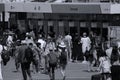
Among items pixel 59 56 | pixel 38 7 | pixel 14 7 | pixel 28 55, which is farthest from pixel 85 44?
pixel 14 7

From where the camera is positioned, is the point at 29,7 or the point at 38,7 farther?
the point at 29,7

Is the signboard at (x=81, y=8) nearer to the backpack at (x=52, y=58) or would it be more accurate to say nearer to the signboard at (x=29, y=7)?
the signboard at (x=29, y=7)

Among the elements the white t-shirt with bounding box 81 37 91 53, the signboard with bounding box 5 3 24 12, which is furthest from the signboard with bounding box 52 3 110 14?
the white t-shirt with bounding box 81 37 91 53

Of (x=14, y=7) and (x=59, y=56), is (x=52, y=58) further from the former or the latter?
(x=14, y=7)

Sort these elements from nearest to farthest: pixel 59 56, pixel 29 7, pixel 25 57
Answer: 1. pixel 25 57
2. pixel 59 56
3. pixel 29 7

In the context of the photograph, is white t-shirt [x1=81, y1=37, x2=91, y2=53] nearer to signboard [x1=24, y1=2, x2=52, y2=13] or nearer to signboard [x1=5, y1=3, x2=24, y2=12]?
signboard [x1=24, y1=2, x2=52, y2=13]

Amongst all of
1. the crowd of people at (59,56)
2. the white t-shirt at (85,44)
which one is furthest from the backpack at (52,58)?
the white t-shirt at (85,44)

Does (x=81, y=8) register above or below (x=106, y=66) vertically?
below

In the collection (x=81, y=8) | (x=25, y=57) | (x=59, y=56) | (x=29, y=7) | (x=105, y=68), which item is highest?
(x=105, y=68)

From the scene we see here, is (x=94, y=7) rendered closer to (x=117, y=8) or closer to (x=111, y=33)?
(x=117, y=8)

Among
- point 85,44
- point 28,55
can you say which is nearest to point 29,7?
point 85,44

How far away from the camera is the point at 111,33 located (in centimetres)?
3672

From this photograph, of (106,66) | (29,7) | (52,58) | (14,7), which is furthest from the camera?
(14,7)

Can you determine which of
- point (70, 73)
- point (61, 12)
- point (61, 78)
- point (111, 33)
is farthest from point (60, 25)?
point (61, 78)
